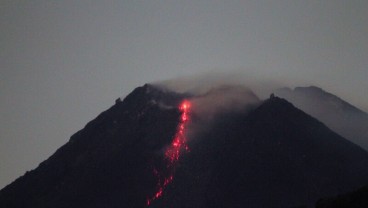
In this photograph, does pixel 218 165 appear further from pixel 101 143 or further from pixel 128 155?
pixel 101 143

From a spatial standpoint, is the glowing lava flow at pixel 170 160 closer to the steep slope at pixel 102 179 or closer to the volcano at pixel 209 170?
the volcano at pixel 209 170

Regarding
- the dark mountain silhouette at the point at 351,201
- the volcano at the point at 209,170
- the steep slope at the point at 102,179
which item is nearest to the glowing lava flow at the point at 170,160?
the volcano at the point at 209,170

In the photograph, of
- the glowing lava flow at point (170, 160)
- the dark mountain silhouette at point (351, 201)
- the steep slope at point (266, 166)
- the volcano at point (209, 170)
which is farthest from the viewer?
the glowing lava flow at point (170, 160)

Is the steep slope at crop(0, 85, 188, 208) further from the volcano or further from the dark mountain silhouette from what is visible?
the dark mountain silhouette

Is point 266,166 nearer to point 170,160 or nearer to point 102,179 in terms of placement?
point 170,160

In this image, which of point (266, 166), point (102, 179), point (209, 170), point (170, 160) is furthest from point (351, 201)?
point (102, 179)

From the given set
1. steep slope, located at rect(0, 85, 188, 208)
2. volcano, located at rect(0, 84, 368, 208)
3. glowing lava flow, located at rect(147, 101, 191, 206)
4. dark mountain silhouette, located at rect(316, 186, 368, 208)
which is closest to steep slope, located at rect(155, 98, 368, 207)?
volcano, located at rect(0, 84, 368, 208)
